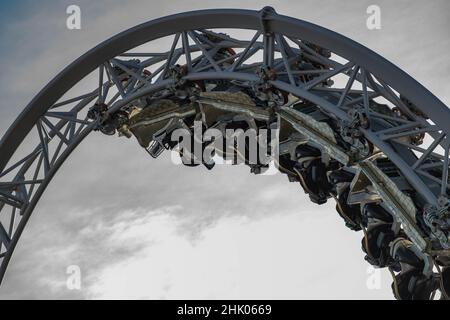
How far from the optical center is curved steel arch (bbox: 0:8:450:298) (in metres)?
12.8

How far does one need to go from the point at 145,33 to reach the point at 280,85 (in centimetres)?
310

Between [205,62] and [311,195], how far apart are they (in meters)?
2.98

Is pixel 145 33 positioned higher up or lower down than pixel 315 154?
higher up

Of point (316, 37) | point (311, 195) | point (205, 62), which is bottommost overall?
point (311, 195)

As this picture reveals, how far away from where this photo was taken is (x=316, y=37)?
45.3 feet

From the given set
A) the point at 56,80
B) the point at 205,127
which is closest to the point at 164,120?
the point at 205,127

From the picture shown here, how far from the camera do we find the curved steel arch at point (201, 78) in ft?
42.1

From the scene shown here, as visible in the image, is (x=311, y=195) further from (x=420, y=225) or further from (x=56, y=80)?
(x=56, y=80)

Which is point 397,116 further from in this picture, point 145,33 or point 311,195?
point 145,33

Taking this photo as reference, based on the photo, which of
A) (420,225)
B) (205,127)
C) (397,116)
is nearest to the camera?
(420,225)

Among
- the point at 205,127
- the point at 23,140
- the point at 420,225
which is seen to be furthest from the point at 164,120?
the point at 420,225

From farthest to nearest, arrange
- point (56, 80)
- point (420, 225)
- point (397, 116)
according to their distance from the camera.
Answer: point (56, 80), point (397, 116), point (420, 225)

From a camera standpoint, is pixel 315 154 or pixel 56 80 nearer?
pixel 315 154

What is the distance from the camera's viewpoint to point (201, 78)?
15.7 metres
